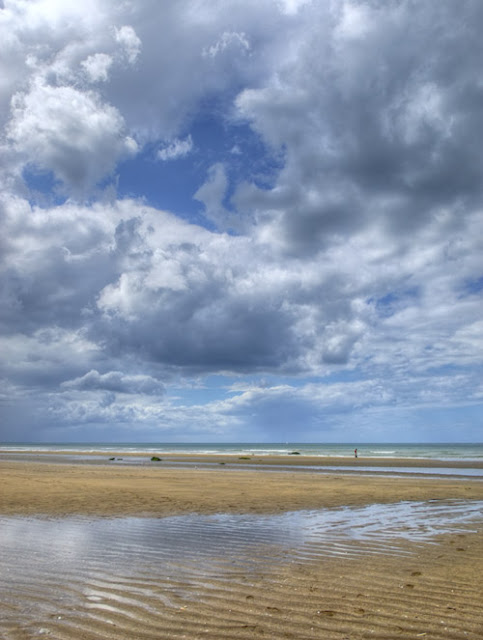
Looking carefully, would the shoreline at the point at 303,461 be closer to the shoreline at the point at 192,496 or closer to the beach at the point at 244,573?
the shoreline at the point at 192,496

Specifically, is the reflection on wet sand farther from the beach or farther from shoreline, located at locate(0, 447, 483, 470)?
shoreline, located at locate(0, 447, 483, 470)

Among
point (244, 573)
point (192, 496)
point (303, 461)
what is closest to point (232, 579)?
point (244, 573)

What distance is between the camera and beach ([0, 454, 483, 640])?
6125 millimetres

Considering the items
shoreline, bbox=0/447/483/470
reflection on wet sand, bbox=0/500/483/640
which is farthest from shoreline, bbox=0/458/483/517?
shoreline, bbox=0/447/483/470

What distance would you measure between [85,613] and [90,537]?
542 cm

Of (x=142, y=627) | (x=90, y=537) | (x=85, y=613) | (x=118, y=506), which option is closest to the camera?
(x=142, y=627)

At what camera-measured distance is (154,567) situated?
8.87 metres

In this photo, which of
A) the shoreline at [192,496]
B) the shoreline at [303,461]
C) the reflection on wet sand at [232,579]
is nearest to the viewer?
the reflection on wet sand at [232,579]

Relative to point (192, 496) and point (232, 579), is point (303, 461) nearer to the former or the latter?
point (192, 496)

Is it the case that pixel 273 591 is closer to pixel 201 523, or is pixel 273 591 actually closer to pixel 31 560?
pixel 31 560

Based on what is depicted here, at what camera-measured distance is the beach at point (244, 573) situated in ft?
20.1

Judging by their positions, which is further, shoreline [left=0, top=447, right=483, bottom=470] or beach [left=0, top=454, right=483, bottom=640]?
shoreline [left=0, top=447, right=483, bottom=470]

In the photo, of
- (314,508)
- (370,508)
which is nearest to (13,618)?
(314,508)

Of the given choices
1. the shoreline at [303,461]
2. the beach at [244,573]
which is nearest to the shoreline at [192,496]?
the beach at [244,573]
